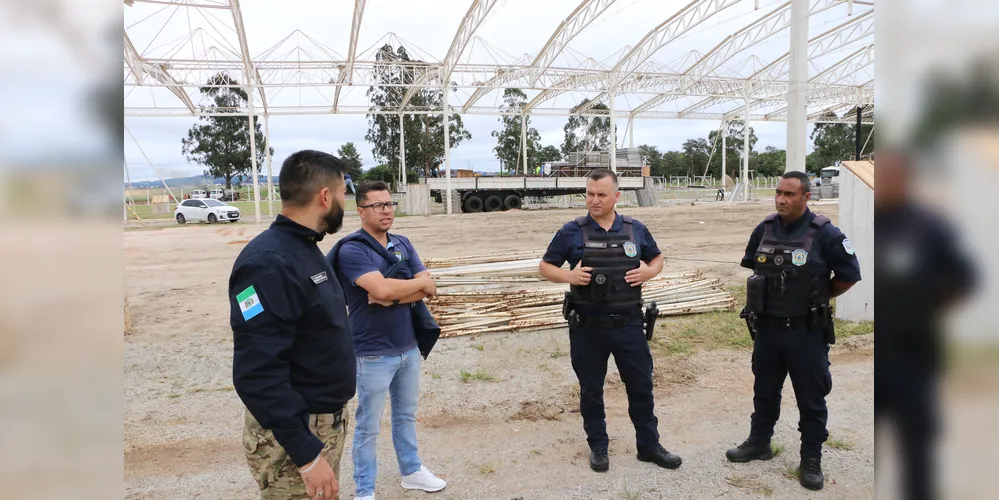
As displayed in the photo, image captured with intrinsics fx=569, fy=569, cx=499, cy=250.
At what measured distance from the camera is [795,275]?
3.41 meters

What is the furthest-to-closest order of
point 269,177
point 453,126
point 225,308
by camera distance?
point 453,126 → point 269,177 → point 225,308

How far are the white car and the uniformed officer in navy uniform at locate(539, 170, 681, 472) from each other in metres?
26.2

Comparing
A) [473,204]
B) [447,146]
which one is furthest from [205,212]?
[473,204]

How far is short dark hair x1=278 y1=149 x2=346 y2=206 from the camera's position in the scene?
219 centimetres

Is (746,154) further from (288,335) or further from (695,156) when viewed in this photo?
(695,156)

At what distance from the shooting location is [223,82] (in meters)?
24.1

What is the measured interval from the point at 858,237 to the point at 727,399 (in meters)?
3.20

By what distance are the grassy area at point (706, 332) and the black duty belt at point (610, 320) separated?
269cm

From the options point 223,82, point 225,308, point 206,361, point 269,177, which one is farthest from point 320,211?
point 269,177

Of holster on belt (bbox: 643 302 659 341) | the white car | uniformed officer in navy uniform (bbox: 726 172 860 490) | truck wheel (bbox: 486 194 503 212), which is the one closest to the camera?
uniformed officer in navy uniform (bbox: 726 172 860 490)
